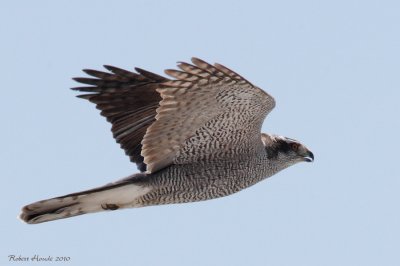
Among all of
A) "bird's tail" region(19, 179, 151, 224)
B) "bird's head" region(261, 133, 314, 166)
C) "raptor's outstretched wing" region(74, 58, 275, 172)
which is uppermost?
"raptor's outstretched wing" region(74, 58, 275, 172)

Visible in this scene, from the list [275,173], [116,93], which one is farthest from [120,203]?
[275,173]

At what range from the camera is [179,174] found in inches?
376

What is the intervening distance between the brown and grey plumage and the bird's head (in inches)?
0.5

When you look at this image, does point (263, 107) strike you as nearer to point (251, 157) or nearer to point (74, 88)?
point (251, 157)

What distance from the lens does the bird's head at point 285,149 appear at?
10.1 meters

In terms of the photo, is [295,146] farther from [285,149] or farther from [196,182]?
[196,182]

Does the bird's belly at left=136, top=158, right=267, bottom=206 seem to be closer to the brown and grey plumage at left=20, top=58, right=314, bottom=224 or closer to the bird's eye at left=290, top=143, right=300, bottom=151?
the brown and grey plumage at left=20, top=58, right=314, bottom=224

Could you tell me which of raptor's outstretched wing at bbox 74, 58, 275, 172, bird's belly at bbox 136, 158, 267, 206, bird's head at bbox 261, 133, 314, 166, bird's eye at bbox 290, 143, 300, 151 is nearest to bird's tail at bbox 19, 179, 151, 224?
bird's belly at bbox 136, 158, 267, 206

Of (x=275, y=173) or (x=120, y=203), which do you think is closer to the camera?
(x=120, y=203)

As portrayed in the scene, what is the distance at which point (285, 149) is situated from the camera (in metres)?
10.1

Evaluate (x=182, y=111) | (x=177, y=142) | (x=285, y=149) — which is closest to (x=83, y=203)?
(x=177, y=142)

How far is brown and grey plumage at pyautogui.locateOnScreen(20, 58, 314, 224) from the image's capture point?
8.82m

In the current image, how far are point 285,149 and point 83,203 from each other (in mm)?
2516

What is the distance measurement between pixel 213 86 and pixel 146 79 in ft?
4.89
